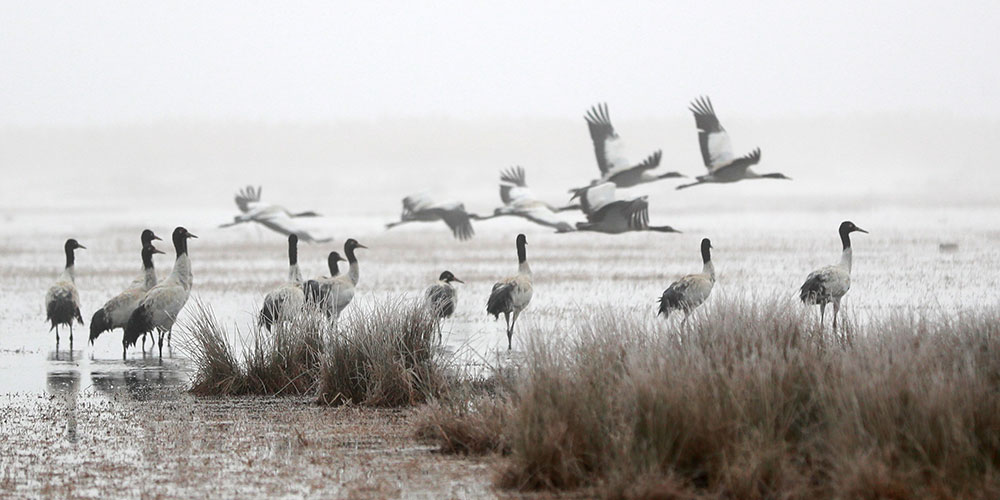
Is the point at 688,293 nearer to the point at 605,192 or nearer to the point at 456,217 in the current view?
the point at 605,192

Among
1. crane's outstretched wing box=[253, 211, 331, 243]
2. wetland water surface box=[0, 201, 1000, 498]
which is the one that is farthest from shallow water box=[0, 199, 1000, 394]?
crane's outstretched wing box=[253, 211, 331, 243]

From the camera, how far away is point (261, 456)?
8477 millimetres

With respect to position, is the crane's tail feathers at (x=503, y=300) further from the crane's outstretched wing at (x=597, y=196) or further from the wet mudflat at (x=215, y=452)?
the crane's outstretched wing at (x=597, y=196)

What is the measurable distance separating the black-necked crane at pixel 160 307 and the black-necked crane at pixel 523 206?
9760mm

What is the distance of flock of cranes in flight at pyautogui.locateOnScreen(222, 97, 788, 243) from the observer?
70.3 feet

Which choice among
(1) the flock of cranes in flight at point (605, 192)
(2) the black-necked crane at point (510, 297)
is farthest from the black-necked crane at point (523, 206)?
(2) the black-necked crane at point (510, 297)

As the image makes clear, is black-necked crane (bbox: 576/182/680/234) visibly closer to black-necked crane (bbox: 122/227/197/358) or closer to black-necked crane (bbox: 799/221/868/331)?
black-necked crane (bbox: 799/221/868/331)

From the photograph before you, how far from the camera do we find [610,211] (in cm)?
2080

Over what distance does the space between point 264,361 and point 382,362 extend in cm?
131

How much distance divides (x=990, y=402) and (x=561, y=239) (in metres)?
33.0

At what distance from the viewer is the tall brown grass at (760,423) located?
6980mm

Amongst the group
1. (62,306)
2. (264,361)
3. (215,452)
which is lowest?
(215,452)

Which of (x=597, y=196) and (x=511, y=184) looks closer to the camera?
(x=597, y=196)

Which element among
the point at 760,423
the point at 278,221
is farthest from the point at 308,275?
the point at 760,423
